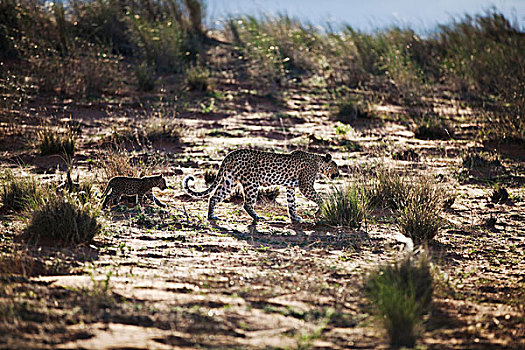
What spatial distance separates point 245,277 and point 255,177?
2535 millimetres

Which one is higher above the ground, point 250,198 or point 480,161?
point 480,161

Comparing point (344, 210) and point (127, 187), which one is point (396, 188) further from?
point (127, 187)

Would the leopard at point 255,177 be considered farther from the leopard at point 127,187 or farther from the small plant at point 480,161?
the small plant at point 480,161

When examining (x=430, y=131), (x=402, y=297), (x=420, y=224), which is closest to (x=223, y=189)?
(x=420, y=224)

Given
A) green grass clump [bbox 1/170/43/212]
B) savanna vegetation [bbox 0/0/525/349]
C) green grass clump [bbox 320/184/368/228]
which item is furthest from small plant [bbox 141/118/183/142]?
green grass clump [bbox 320/184/368/228]

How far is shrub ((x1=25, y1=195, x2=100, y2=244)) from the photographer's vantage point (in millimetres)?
5578

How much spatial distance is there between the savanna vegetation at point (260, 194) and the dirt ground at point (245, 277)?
0.03 metres

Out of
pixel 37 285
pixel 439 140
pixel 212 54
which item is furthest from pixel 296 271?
pixel 212 54

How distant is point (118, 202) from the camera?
24.4 ft

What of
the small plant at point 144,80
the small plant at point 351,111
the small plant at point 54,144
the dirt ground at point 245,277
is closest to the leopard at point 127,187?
the dirt ground at point 245,277

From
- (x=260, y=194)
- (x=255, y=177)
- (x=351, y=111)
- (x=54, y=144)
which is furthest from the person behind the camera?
(x=351, y=111)

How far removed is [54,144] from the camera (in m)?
10.3

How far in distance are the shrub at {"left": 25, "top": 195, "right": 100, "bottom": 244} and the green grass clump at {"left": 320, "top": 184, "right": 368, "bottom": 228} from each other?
120 inches

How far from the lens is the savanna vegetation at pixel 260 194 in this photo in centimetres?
399
